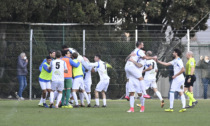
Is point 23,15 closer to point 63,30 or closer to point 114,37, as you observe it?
point 63,30

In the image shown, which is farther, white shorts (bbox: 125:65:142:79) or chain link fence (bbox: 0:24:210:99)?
chain link fence (bbox: 0:24:210:99)

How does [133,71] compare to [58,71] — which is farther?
[58,71]

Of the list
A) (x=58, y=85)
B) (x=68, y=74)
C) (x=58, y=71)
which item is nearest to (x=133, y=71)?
(x=58, y=71)

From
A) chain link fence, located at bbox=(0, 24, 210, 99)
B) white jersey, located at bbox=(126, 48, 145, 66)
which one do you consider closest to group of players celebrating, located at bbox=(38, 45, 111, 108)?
white jersey, located at bbox=(126, 48, 145, 66)

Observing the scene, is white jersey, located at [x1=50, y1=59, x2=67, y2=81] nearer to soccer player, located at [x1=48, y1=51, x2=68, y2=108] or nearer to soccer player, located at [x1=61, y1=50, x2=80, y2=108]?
soccer player, located at [x1=48, y1=51, x2=68, y2=108]

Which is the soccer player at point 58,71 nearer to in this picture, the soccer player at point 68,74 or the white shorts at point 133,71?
the soccer player at point 68,74

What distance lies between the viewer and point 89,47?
27766 mm

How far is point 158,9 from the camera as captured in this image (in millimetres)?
28875

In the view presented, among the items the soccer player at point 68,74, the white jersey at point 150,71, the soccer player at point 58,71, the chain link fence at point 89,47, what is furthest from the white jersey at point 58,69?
the chain link fence at point 89,47

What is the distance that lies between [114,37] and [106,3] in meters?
2.18

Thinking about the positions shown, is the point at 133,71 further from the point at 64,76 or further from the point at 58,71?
the point at 64,76

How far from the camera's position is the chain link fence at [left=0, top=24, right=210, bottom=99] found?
27.6m

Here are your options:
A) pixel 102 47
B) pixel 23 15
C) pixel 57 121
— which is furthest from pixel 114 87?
pixel 57 121

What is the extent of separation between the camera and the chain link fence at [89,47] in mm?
27609
